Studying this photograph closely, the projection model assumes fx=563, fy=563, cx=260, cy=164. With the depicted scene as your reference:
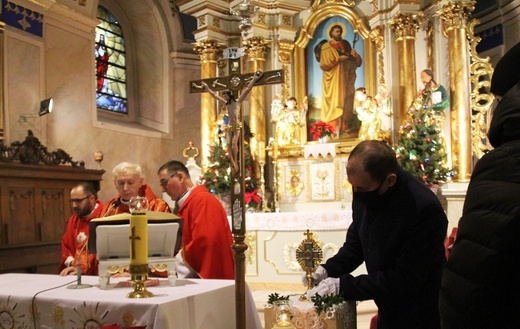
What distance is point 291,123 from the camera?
10797mm

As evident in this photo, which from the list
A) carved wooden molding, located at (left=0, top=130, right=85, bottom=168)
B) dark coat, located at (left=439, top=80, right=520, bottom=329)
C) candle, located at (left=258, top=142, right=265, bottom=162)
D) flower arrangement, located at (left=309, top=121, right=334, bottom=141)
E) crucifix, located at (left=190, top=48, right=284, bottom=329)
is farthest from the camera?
candle, located at (left=258, top=142, right=265, bottom=162)

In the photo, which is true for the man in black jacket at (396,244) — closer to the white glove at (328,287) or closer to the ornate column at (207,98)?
the white glove at (328,287)

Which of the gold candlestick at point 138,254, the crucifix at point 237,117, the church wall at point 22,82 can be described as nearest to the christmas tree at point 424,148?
the crucifix at point 237,117

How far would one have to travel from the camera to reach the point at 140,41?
44.6ft

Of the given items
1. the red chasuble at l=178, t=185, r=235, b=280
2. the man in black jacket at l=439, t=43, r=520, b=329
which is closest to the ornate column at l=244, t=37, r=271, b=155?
the red chasuble at l=178, t=185, r=235, b=280

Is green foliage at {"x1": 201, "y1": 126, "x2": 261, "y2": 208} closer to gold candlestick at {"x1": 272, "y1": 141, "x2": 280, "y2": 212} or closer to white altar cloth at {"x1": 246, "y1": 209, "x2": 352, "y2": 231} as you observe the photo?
gold candlestick at {"x1": 272, "y1": 141, "x2": 280, "y2": 212}

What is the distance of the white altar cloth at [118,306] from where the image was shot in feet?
8.62

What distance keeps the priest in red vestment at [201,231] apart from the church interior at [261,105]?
3.43m

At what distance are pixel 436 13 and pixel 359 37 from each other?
5.29 feet

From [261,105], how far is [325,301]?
9166 mm

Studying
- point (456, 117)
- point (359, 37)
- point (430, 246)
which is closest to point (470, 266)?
point (430, 246)

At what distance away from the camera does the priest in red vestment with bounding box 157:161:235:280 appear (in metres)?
4.12

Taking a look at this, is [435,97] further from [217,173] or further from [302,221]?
[217,173]

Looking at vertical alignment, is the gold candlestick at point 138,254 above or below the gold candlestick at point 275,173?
below
